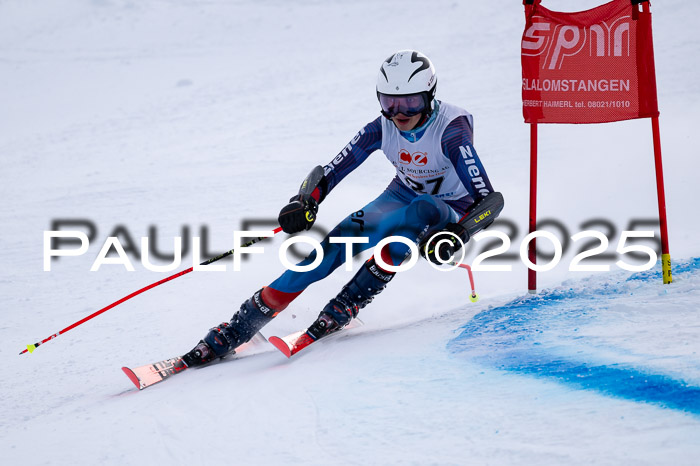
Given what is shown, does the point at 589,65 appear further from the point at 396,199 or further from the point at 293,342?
the point at 293,342

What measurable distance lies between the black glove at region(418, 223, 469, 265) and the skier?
7cm

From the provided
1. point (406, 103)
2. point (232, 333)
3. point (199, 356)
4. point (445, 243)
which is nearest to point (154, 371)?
point (199, 356)

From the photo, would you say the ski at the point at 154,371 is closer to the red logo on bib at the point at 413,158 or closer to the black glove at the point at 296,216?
the black glove at the point at 296,216

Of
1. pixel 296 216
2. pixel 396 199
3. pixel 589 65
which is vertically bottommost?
pixel 296 216

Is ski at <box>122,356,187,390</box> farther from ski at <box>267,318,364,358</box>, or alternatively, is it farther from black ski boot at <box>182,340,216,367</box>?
ski at <box>267,318,364,358</box>

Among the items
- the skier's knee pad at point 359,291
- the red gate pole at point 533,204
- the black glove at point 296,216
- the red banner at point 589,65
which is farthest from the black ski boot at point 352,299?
the red banner at point 589,65

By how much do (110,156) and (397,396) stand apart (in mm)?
7299

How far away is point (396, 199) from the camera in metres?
4.79

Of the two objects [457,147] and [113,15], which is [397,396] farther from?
[113,15]

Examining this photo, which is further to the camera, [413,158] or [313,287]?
[313,287]

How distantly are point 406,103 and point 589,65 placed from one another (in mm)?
1137

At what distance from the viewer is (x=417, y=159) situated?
4496 mm

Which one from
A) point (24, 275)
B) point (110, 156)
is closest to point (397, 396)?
point (24, 275)

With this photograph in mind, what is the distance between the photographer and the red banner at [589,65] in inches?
171
